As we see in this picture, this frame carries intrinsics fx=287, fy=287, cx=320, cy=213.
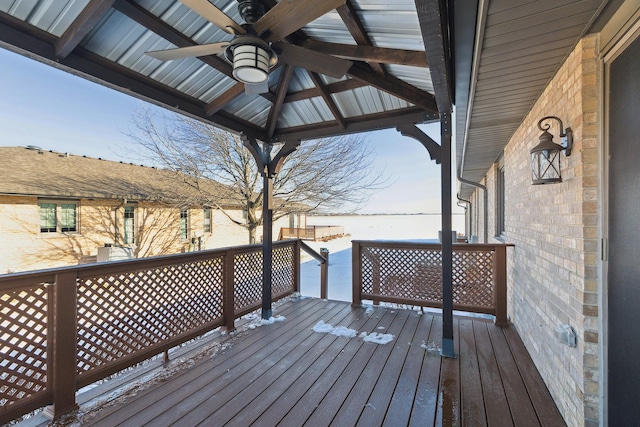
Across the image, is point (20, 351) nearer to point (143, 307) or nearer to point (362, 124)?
point (143, 307)

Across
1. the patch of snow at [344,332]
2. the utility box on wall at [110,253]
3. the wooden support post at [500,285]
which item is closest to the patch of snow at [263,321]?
the patch of snow at [344,332]

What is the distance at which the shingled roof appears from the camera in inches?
348

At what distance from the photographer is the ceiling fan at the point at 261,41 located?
166cm

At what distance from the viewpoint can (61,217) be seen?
9445 millimetres

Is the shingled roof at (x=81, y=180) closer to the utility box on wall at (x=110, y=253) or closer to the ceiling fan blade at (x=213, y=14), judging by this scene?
the utility box on wall at (x=110, y=253)

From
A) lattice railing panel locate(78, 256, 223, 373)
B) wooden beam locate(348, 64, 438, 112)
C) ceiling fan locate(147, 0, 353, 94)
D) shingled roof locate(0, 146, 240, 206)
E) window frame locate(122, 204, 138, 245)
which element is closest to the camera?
ceiling fan locate(147, 0, 353, 94)

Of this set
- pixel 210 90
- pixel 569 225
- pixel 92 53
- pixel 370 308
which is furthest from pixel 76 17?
pixel 370 308

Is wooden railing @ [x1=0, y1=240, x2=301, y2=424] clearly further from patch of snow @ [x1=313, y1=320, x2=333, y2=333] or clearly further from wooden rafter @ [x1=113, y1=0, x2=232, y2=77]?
wooden rafter @ [x1=113, y1=0, x2=232, y2=77]

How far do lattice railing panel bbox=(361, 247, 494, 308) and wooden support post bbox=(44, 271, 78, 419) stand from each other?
361 centimetres

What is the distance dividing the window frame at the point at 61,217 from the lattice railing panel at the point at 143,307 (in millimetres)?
8490

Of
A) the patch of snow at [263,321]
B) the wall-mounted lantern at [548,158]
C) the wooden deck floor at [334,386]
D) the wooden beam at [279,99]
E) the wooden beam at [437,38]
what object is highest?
the wooden beam at [279,99]

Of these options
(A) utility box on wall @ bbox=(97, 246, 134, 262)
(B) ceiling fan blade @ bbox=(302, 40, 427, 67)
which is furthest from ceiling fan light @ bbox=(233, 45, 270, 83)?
(A) utility box on wall @ bbox=(97, 246, 134, 262)

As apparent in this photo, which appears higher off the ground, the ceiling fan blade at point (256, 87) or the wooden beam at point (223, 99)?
the wooden beam at point (223, 99)

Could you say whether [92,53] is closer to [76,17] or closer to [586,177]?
[76,17]
